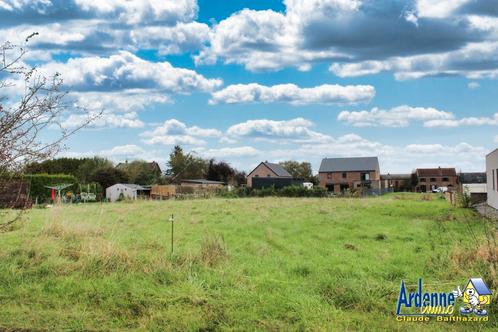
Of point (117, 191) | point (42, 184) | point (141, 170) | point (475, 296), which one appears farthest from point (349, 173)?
point (475, 296)

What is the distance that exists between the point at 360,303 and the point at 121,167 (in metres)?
66.0

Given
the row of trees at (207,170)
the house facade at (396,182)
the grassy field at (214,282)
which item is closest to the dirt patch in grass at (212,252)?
the grassy field at (214,282)

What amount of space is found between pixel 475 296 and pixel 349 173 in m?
83.1

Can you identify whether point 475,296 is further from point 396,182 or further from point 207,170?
point 396,182

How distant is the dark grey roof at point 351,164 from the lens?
290ft

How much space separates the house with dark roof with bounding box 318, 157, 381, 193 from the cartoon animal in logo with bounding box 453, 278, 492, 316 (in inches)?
3183

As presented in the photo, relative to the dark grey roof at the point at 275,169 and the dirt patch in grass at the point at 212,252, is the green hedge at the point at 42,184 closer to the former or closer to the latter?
the dirt patch in grass at the point at 212,252

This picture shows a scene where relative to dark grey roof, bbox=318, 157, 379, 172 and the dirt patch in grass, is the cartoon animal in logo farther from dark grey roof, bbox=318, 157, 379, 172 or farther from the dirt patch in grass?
dark grey roof, bbox=318, 157, 379, 172

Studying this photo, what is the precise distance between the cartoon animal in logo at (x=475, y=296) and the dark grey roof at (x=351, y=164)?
272 ft

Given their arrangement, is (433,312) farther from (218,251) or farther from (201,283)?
(218,251)

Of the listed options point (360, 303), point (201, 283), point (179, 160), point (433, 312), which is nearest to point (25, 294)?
point (201, 283)

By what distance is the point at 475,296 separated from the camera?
22.0 ft

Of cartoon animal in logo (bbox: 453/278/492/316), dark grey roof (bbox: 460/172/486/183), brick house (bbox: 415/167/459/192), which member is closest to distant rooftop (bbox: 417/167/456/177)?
brick house (bbox: 415/167/459/192)

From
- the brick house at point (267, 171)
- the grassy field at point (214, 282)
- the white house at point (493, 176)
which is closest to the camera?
the grassy field at point (214, 282)
